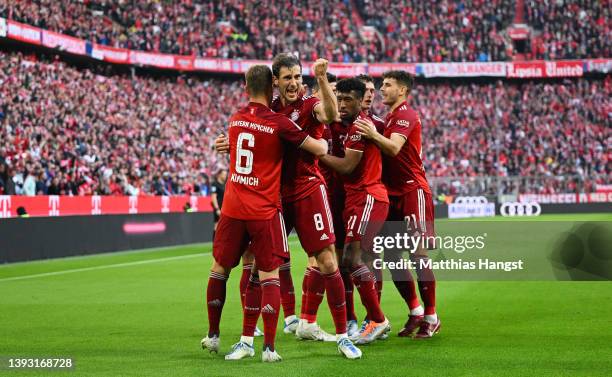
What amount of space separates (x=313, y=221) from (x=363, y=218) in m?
0.88

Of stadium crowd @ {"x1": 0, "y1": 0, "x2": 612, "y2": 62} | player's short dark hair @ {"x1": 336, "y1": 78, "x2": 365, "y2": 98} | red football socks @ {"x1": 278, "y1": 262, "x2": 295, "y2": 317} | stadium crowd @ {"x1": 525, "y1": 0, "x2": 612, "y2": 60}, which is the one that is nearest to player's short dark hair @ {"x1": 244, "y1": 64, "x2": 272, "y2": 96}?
player's short dark hair @ {"x1": 336, "y1": 78, "x2": 365, "y2": 98}

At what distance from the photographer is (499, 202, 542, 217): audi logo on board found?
46.2 m

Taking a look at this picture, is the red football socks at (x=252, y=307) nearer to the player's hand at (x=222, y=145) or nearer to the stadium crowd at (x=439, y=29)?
the player's hand at (x=222, y=145)

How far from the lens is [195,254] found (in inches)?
901

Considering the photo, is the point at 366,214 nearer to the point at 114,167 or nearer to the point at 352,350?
the point at 352,350

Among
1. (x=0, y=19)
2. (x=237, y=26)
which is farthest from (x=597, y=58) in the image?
(x=0, y=19)

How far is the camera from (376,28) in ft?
190

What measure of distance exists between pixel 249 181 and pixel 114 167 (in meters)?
26.7

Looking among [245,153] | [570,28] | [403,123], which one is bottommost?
[245,153]

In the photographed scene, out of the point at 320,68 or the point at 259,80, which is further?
the point at 259,80

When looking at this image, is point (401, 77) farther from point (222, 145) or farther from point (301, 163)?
point (222, 145)

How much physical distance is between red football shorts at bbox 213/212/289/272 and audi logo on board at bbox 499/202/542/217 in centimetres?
3999

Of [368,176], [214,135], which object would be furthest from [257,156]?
[214,135]

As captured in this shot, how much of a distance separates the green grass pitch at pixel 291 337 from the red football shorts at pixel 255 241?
0.86 meters
